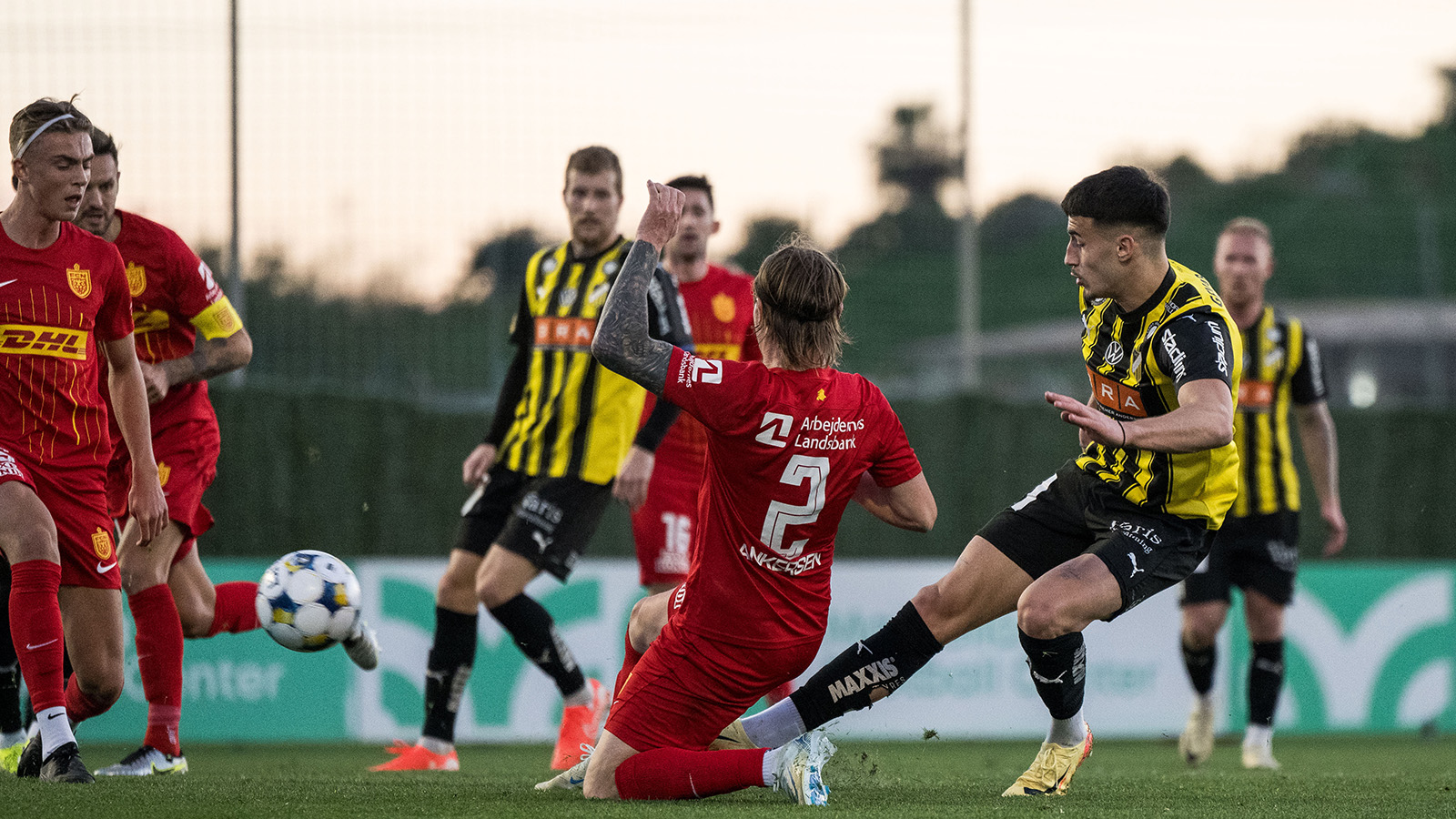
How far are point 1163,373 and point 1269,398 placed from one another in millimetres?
3032

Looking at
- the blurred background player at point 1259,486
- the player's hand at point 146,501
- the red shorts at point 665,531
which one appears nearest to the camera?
the player's hand at point 146,501

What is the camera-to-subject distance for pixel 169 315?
567 centimetres

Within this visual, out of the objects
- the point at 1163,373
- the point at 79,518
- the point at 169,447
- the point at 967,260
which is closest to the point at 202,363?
the point at 169,447

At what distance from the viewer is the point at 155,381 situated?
5.46 m

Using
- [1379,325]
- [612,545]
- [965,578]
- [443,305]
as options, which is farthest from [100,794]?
[1379,325]

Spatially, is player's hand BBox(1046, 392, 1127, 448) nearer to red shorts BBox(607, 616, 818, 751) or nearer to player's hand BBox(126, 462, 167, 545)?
red shorts BBox(607, 616, 818, 751)

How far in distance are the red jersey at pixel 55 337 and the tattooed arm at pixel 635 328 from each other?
72.7 inches

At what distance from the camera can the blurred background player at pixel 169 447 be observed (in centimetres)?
539

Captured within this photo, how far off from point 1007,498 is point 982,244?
1928mm

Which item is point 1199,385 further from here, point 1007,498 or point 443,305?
point 1007,498

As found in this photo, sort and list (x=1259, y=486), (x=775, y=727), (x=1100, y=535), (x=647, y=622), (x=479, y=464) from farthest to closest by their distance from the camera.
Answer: (x=1259, y=486), (x=479, y=464), (x=1100, y=535), (x=647, y=622), (x=775, y=727)

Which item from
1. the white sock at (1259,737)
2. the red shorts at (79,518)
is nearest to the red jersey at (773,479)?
the red shorts at (79,518)

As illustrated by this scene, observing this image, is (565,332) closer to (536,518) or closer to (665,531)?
(536,518)

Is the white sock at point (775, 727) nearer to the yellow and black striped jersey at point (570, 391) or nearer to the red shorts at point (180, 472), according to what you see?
the yellow and black striped jersey at point (570, 391)
